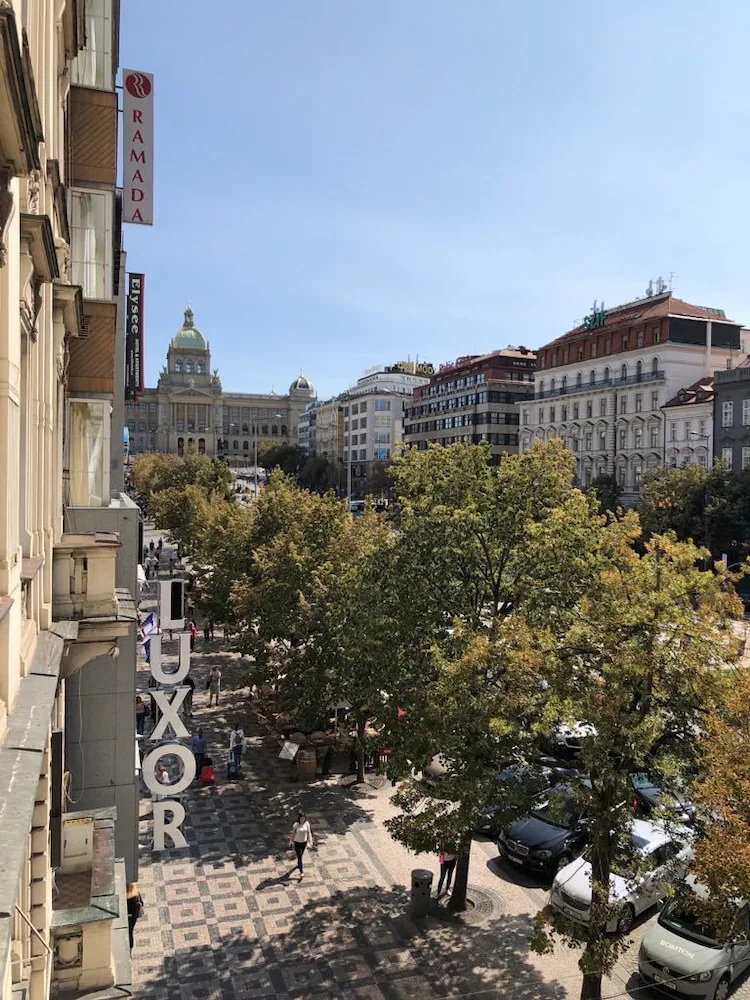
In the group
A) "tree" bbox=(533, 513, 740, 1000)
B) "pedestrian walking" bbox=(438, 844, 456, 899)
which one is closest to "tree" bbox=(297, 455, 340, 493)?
"pedestrian walking" bbox=(438, 844, 456, 899)

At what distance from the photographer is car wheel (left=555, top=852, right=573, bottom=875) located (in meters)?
17.2

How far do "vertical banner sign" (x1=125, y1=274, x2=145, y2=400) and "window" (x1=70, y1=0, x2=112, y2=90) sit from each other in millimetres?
13463

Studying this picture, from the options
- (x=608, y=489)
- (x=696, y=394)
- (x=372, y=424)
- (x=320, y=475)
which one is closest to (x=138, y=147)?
(x=696, y=394)

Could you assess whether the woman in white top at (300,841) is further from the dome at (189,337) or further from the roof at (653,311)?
the dome at (189,337)

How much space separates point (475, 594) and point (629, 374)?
197 feet

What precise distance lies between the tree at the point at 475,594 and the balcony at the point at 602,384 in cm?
5495

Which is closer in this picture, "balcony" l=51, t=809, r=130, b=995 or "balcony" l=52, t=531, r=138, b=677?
"balcony" l=52, t=531, r=138, b=677

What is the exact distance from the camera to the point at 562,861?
17406 mm

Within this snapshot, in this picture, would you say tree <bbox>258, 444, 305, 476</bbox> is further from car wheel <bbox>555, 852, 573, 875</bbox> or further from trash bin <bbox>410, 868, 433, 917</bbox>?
trash bin <bbox>410, 868, 433, 917</bbox>

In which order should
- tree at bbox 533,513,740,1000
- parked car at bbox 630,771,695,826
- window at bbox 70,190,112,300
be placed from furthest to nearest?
1. window at bbox 70,190,112,300
2. parked car at bbox 630,771,695,826
3. tree at bbox 533,513,740,1000

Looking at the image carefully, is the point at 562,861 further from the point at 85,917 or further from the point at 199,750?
the point at 85,917

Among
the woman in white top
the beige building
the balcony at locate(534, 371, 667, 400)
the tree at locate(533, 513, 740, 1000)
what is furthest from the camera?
the balcony at locate(534, 371, 667, 400)

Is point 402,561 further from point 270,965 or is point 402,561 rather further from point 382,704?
point 270,965

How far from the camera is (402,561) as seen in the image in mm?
16375
